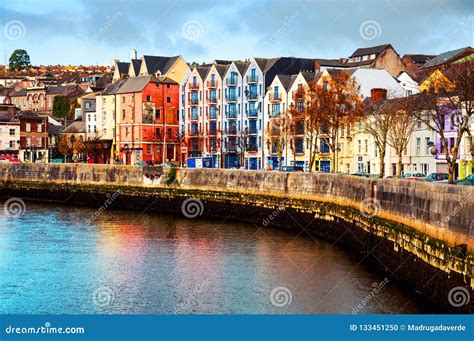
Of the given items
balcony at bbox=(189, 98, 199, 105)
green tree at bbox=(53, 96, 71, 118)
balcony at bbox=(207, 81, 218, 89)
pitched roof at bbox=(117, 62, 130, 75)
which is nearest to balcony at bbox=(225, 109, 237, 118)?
balcony at bbox=(207, 81, 218, 89)

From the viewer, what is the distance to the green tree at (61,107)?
155m

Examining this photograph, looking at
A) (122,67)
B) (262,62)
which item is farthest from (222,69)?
(122,67)

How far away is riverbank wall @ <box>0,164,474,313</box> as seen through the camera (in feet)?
93.1

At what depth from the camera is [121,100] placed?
12081 cm

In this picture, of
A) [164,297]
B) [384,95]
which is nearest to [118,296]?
[164,297]

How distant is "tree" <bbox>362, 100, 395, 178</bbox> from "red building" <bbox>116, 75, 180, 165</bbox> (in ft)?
137

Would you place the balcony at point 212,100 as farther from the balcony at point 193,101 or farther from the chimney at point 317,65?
the chimney at point 317,65

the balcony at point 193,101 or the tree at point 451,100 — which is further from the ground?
the balcony at point 193,101

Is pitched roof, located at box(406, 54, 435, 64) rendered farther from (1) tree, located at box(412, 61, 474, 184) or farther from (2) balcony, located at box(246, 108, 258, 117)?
(1) tree, located at box(412, 61, 474, 184)

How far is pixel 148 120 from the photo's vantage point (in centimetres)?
11594

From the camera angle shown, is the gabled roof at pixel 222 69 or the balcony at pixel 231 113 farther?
the gabled roof at pixel 222 69

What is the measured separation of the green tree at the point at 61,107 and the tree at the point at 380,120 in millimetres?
87663

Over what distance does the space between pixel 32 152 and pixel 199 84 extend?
30182mm

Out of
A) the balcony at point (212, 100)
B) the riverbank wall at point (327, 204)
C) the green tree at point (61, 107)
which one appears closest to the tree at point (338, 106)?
the riverbank wall at point (327, 204)
